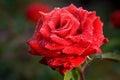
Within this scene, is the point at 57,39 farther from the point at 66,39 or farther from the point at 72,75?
the point at 72,75

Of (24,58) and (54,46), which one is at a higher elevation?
(24,58)

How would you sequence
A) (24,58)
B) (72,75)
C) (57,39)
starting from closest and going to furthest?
(57,39), (72,75), (24,58)

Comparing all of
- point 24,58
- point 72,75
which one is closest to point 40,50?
point 72,75

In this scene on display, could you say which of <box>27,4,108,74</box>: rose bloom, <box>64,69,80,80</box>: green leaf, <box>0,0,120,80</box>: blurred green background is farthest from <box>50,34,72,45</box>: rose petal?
<box>0,0,120,80</box>: blurred green background

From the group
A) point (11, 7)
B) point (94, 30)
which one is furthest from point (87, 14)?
point (11, 7)

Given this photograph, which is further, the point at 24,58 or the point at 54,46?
the point at 24,58

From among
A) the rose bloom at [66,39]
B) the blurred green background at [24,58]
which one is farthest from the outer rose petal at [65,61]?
the blurred green background at [24,58]

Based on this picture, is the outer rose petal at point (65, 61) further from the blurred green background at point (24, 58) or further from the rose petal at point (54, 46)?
the blurred green background at point (24, 58)
